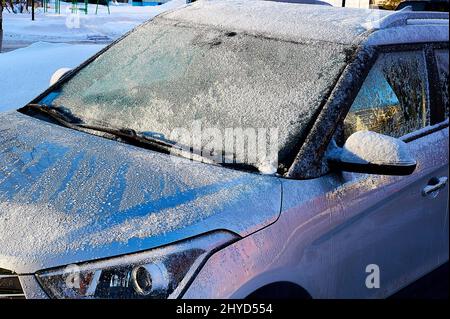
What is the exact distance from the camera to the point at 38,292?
6.54 ft

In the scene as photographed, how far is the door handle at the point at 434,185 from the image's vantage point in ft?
9.62

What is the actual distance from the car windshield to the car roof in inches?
2.6

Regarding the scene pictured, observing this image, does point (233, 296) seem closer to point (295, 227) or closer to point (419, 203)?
point (295, 227)

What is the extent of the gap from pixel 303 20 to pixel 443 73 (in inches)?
31.6

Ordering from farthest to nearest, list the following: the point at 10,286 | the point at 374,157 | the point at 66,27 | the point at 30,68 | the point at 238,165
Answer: the point at 66,27
the point at 30,68
the point at 238,165
the point at 374,157
the point at 10,286

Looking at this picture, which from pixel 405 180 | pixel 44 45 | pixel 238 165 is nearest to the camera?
pixel 238 165

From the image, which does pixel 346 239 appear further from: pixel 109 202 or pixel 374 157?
pixel 109 202

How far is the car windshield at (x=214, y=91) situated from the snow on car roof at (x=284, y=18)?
0.06 meters

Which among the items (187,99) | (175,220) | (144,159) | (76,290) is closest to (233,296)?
(175,220)

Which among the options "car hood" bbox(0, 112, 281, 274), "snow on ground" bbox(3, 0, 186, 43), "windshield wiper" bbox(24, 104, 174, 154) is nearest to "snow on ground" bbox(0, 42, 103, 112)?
"windshield wiper" bbox(24, 104, 174, 154)

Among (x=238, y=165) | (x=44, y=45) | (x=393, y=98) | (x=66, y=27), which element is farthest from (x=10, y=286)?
(x=66, y=27)

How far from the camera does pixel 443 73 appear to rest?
3.31m

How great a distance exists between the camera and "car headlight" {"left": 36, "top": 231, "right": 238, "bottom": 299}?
2.01 m

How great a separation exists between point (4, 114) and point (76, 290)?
1.66 m
